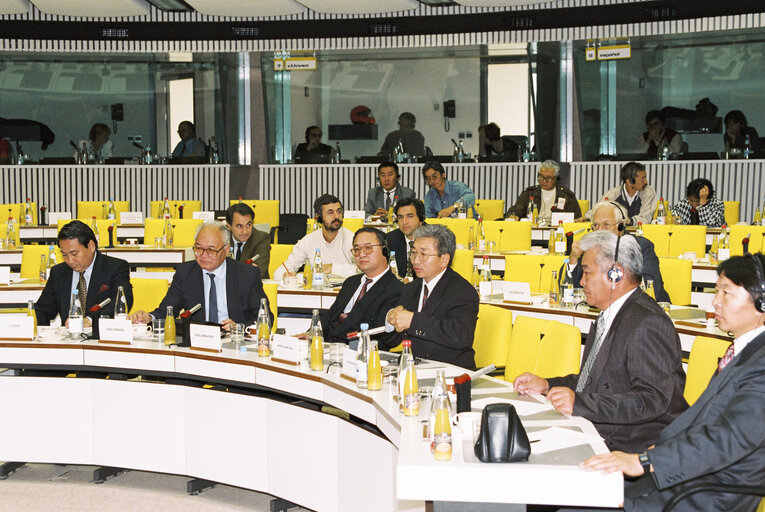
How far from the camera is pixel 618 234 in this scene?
19.6ft

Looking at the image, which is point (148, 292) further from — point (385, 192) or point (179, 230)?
point (385, 192)

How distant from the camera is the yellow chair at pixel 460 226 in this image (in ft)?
29.3

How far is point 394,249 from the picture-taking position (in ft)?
24.0

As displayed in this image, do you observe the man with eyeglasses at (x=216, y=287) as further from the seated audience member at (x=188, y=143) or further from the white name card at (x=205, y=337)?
the seated audience member at (x=188, y=143)

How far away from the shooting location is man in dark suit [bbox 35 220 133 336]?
5617mm

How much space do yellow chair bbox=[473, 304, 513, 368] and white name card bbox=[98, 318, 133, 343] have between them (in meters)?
1.86

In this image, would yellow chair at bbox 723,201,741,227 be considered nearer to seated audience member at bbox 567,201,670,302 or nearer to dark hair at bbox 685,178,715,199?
dark hair at bbox 685,178,715,199

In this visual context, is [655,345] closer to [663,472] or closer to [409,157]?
[663,472]

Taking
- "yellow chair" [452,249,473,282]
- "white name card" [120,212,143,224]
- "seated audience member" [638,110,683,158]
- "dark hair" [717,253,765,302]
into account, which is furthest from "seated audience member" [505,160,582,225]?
"dark hair" [717,253,765,302]

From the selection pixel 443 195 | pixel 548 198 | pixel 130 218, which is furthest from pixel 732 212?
pixel 130 218

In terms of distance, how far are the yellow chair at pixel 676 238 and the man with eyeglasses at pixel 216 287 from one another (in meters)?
4.29

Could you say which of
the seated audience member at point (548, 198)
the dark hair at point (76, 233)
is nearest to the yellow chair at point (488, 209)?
the seated audience member at point (548, 198)

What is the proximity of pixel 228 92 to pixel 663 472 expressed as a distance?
12.2 m

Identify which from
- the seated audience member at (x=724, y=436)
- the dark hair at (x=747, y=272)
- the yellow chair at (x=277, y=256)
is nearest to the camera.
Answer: the seated audience member at (x=724, y=436)
